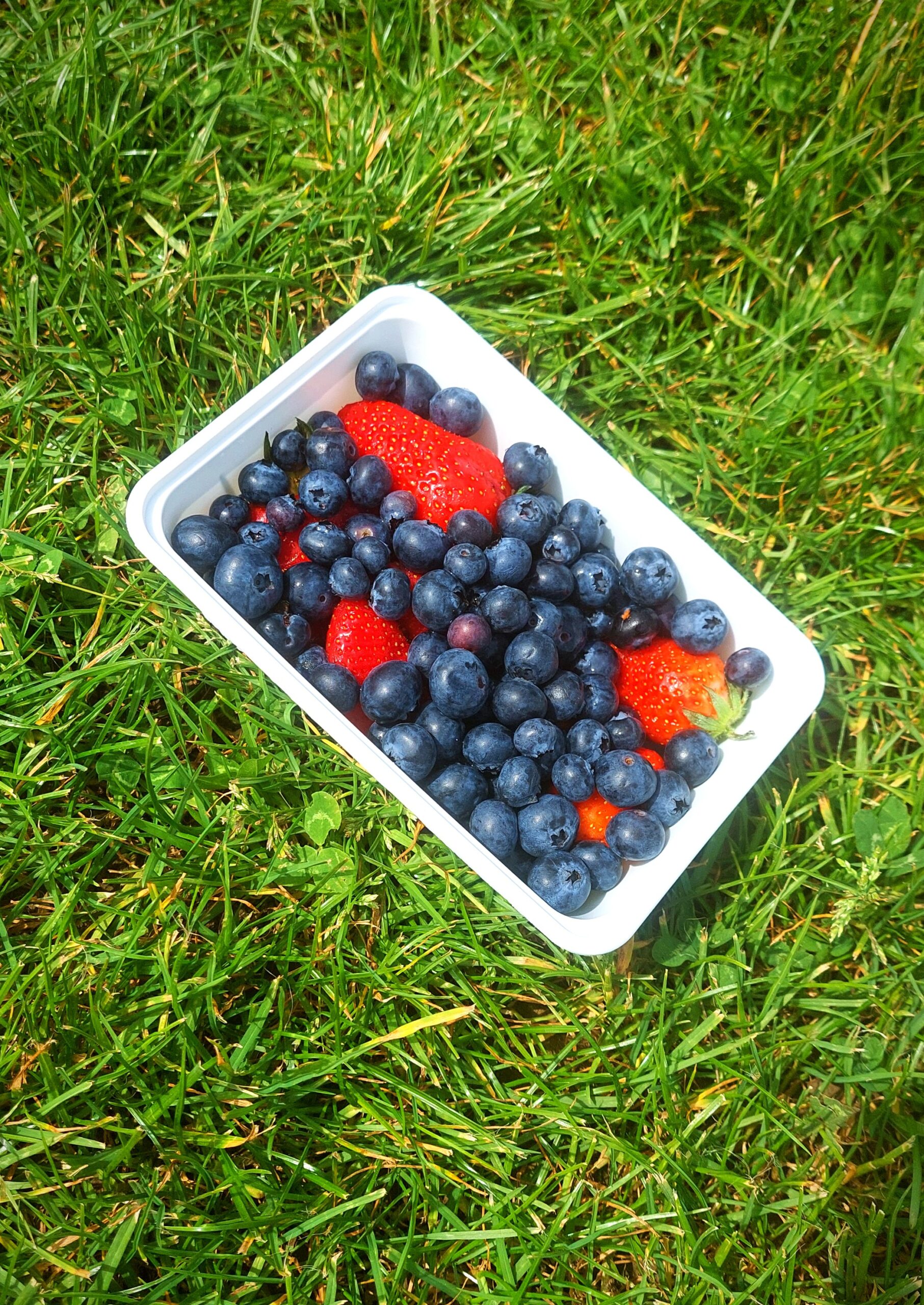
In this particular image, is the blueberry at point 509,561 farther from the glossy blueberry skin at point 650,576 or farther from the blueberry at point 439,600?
the glossy blueberry skin at point 650,576

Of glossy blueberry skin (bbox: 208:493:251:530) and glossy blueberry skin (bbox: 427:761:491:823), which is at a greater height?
glossy blueberry skin (bbox: 208:493:251:530)

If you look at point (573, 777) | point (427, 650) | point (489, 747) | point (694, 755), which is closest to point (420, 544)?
point (427, 650)

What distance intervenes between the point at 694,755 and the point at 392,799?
64 cm

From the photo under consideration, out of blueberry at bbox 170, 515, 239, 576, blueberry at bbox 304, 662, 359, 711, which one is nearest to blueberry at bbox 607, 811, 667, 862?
blueberry at bbox 304, 662, 359, 711

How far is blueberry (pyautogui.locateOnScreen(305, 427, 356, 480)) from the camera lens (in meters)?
1.89

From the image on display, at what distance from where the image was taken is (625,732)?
6.08 ft

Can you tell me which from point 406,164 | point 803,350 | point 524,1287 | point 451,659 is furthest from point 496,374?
point 524,1287

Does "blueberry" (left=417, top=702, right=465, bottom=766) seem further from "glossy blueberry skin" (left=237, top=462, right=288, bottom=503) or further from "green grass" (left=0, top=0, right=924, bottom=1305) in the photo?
"glossy blueberry skin" (left=237, top=462, right=288, bottom=503)

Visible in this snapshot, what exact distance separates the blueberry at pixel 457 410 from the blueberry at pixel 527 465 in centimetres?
11

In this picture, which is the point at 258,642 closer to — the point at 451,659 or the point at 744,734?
the point at 451,659

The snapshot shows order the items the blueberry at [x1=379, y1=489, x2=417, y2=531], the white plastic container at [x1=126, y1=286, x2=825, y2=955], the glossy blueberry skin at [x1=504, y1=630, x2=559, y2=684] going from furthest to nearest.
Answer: the blueberry at [x1=379, y1=489, x2=417, y2=531] → the glossy blueberry skin at [x1=504, y1=630, x2=559, y2=684] → the white plastic container at [x1=126, y1=286, x2=825, y2=955]

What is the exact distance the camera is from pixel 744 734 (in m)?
1.85

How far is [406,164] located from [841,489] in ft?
4.65

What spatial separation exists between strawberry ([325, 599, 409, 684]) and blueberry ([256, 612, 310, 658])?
0.06m
